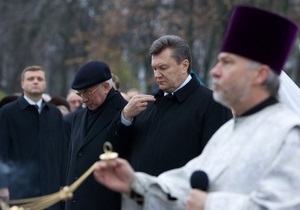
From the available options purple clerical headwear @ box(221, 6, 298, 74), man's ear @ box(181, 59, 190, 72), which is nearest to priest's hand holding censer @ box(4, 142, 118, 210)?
purple clerical headwear @ box(221, 6, 298, 74)

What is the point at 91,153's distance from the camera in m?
6.68

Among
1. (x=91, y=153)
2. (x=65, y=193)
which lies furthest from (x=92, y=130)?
(x=65, y=193)

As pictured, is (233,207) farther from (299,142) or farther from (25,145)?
(25,145)

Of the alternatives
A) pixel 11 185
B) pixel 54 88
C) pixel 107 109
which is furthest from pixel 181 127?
pixel 54 88

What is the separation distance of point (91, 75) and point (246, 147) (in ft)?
10.4

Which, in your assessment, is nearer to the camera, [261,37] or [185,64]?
[261,37]

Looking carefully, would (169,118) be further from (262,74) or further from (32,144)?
(32,144)

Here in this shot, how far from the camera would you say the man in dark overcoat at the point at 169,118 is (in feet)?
19.6

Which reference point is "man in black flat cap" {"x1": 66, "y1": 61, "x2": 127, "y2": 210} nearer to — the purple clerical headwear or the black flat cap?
the black flat cap

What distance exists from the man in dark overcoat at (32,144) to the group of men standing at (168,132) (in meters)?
0.01

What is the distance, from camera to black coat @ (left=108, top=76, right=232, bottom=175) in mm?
5980

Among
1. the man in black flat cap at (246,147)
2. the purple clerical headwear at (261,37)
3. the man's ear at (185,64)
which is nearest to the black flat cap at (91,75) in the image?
the man's ear at (185,64)

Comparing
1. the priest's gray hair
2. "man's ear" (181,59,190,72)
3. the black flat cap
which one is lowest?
the black flat cap

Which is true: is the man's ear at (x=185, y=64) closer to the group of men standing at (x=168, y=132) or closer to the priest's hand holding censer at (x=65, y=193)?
the group of men standing at (x=168, y=132)
